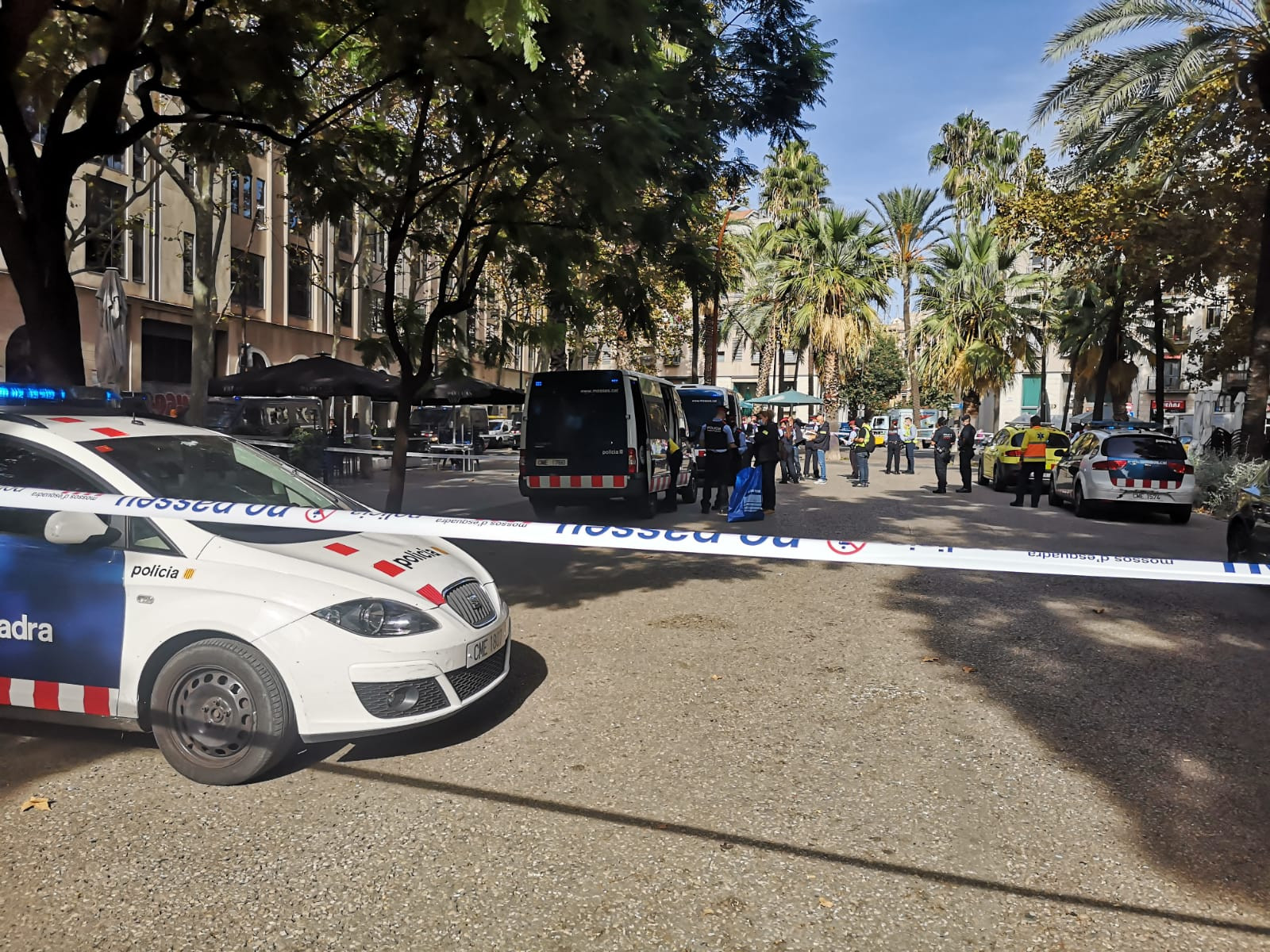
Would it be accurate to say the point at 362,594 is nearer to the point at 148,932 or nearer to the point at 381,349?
the point at 148,932

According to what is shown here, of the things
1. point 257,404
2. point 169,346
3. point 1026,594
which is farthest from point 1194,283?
point 169,346

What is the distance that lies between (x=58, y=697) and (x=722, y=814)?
288 cm

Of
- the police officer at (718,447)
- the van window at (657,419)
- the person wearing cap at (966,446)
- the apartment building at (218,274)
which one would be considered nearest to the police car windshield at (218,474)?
the van window at (657,419)

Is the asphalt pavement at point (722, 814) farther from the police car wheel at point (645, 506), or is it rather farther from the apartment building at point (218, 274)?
the apartment building at point (218, 274)

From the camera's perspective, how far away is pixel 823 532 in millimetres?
13352

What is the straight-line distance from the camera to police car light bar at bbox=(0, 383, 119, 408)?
5027 mm

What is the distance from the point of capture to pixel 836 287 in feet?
124

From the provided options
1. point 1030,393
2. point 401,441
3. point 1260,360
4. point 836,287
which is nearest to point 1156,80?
point 1260,360

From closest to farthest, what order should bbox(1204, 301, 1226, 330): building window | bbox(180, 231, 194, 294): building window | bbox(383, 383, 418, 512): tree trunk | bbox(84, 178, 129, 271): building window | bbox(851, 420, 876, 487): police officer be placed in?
bbox(383, 383, 418, 512): tree trunk < bbox(851, 420, 876, 487): police officer < bbox(84, 178, 129, 271): building window < bbox(180, 231, 194, 294): building window < bbox(1204, 301, 1226, 330): building window

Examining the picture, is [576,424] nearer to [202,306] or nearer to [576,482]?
[576,482]

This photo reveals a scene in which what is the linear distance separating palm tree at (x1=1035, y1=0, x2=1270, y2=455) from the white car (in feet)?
10.5

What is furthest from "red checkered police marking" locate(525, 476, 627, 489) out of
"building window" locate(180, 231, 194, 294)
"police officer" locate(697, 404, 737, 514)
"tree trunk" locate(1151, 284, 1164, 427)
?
"building window" locate(180, 231, 194, 294)

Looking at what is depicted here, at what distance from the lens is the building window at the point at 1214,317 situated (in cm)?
3435

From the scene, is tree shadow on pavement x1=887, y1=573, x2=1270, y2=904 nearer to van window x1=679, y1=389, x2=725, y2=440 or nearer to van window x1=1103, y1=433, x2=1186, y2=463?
van window x1=1103, y1=433, x2=1186, y2=463
